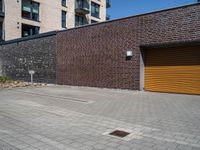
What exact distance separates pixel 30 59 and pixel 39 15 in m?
11.7

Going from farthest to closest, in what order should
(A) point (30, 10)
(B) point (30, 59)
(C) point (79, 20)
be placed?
(C) point (79, 20), (A) point (30, 10), (B) point (30, 59)

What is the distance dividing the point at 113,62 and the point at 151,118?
28.5 ft

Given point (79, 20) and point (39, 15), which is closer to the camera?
point (39, 15)

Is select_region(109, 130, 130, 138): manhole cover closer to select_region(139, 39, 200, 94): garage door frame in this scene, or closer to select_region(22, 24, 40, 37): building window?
select_region(139, 39, 200, 94): garage door frame

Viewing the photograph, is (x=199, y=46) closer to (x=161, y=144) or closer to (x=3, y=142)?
(x=161, y=144)

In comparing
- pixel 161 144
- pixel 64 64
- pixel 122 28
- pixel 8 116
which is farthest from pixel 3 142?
pixel 64 64

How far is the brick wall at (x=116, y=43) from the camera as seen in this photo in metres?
13.1

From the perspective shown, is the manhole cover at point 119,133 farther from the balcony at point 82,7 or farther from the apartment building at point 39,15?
the balcony at point 82,7

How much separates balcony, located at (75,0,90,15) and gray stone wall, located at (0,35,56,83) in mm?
15462

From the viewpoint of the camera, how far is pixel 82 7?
3959 centimetres

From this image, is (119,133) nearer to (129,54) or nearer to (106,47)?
(129,54)

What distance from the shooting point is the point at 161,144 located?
A: 208 inches

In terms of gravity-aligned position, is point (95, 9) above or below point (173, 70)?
above

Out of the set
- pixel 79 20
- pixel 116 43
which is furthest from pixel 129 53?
pixel 79 20
